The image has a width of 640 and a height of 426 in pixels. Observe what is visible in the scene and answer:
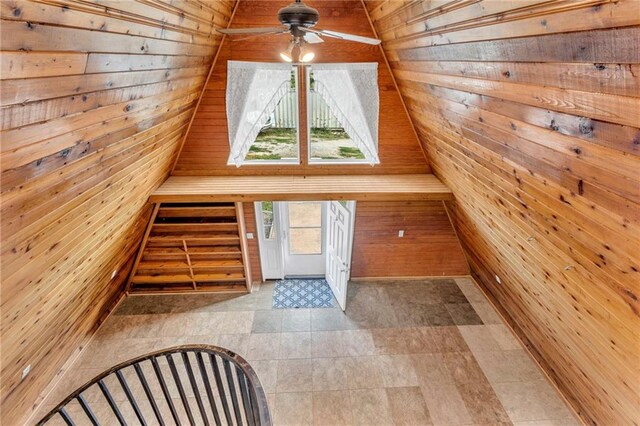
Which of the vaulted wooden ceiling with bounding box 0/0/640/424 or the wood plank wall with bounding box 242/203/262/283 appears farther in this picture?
the wood plank wall with bounding box 242/203/262/283

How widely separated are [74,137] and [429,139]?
2879mm

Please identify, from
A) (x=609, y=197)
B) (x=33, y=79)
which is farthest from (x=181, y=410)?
(x=609, y=197)

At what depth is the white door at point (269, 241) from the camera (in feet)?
Answer: 14.8

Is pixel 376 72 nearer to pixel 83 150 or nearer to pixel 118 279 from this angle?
pixel 83 150

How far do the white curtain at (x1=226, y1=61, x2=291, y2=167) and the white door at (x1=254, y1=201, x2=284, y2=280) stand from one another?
1218mm

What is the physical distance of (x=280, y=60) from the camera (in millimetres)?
3135

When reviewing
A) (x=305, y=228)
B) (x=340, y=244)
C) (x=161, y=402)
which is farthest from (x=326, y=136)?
(x=161, y=402)

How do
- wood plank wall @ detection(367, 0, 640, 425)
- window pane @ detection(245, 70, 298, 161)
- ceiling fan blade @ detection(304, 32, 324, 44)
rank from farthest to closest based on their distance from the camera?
1. window pane @ detection(245, 70, 298, 161)
2. ceiling fan blade @ detection(304, 32, 324, 44)
3. wood plank wall @ detection(367, 0, 640, 425)

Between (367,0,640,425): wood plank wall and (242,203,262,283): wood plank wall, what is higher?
(367,0,640,425): wood plank wall

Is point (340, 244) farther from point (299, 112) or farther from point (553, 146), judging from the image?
point (553, 146)

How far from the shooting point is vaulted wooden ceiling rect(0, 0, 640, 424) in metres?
1.04

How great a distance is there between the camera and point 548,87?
121 cm

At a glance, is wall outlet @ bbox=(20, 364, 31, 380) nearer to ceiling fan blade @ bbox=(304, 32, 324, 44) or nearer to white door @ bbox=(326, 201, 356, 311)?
white door @ bbox=(326, 201, 356, 311)

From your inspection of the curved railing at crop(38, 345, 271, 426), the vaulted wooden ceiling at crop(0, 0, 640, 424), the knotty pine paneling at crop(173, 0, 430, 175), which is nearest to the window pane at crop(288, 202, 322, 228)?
the knotty pine paneling at crop(173, 0, 430, 175)
